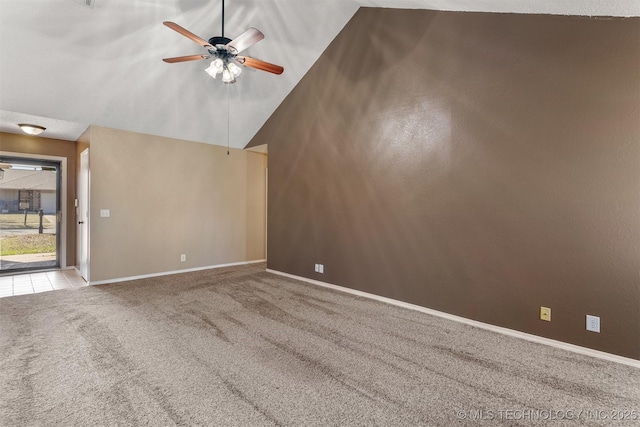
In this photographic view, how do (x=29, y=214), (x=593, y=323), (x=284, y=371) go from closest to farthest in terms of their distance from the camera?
(x=284, y=371), (x=593, y=323), (x=29, y=214)

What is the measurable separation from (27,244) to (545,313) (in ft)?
26.7

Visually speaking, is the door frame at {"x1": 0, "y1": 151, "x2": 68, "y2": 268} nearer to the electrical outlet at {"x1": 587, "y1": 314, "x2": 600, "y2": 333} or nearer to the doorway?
the doorway

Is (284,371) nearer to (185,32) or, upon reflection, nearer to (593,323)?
(593,323)

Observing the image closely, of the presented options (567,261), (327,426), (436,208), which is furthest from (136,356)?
(567,261)

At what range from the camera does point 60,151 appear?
17.6 feet

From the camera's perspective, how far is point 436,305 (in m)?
3.29

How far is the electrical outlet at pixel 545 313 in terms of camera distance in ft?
8.53

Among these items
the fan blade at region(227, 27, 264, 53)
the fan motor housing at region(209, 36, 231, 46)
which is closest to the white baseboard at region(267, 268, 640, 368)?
the fan blade at region(227, 27, 264, 53)

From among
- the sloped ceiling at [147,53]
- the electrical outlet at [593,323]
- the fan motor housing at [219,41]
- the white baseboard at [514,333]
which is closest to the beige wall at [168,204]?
the sloped ceiling at [147,53]

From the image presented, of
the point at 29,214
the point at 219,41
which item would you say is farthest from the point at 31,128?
the point at 219,41

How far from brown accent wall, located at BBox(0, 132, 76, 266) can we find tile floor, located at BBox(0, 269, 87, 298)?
0.62m

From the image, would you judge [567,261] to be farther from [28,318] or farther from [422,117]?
[28,318]

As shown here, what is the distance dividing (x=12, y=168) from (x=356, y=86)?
6.19 meters

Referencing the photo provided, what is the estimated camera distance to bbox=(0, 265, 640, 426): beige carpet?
171cm
